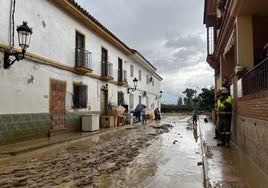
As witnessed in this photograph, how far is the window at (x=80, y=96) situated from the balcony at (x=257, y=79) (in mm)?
9186

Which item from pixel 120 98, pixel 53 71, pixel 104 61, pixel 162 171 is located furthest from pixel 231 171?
pixel 120 98

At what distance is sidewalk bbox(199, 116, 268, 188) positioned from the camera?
4.86 meters

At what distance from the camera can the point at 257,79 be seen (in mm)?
6680

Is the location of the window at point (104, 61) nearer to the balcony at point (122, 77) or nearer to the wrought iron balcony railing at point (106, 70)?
the wrought iron balcony railing at point (106, 70)

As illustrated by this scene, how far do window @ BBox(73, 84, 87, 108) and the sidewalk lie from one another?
8.66 meters

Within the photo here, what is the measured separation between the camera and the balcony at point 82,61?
15.1 meters

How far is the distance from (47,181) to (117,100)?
17.5 meters

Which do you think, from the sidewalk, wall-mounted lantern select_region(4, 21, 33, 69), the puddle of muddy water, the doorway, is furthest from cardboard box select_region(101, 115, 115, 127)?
the sidewalk

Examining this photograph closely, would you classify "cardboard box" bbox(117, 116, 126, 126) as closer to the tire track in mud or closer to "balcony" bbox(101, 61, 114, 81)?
"balcony" bbox(101, 61, 114, 81)

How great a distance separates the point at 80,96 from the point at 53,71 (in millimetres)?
3081

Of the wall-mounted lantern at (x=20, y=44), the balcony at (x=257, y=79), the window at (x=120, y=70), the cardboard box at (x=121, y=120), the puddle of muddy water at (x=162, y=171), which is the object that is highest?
the window at (x=120, y=70)

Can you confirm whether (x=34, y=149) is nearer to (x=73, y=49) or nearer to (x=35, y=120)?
(x=35, y=120)

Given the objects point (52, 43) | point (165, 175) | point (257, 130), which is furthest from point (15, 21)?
point (257, 130)

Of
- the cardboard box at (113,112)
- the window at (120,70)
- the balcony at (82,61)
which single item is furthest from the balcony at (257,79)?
the window at (120,70)
